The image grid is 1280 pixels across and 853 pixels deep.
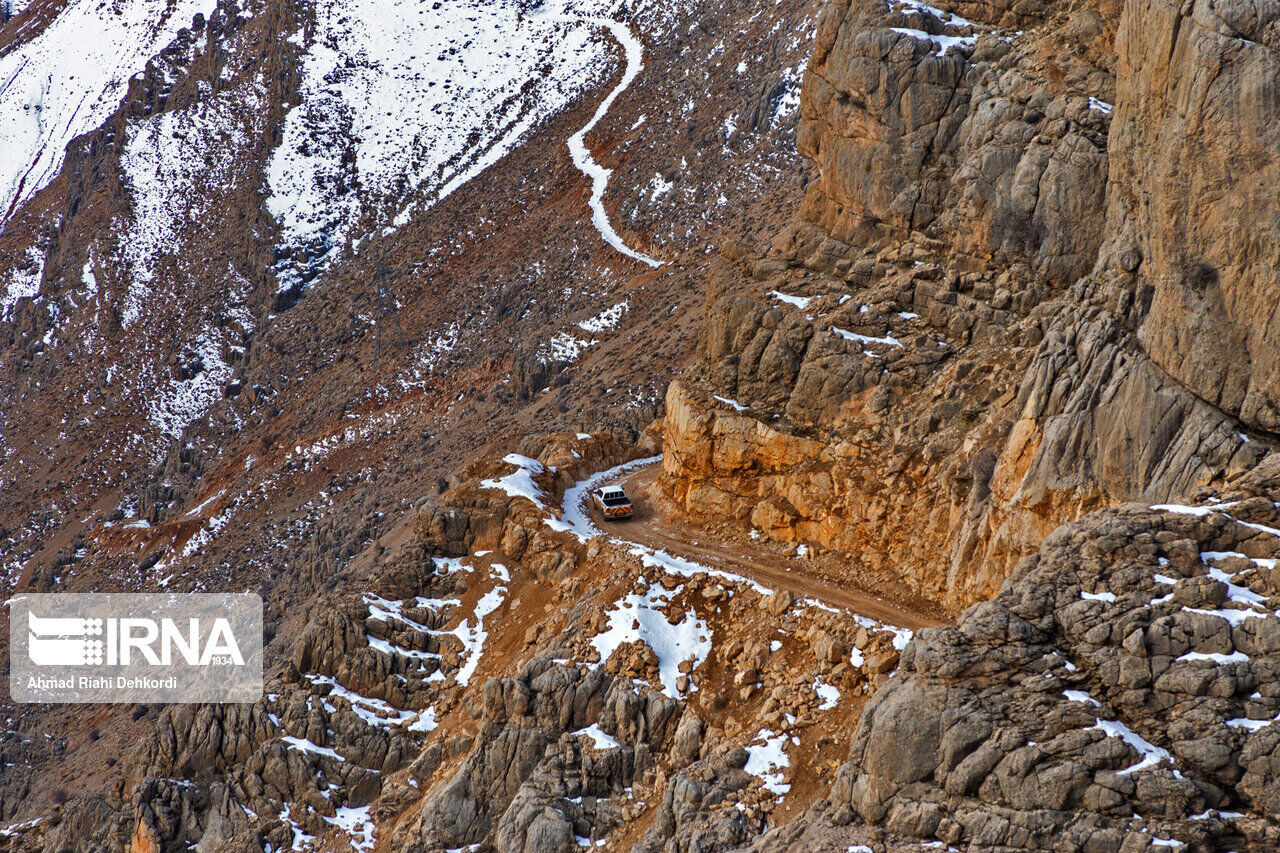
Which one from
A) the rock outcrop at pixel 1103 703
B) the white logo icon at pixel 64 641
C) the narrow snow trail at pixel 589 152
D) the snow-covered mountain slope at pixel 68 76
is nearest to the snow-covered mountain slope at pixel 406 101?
the narrow snow trail at pixel 589 152

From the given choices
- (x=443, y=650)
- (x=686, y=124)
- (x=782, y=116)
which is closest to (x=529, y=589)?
(x=443, y=650)

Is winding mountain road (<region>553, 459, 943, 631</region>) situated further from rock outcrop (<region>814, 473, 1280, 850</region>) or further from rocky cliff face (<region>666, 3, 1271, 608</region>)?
rock outcrop (<region>814, 473, 1280, 850</region>)

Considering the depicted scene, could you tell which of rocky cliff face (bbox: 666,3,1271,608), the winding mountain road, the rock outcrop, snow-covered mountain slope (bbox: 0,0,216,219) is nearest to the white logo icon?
the winding mountain road

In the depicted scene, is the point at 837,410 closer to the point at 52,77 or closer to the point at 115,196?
the point at 115,196

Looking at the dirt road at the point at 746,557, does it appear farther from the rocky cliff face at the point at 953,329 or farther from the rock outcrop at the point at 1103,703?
the rock outcrop at the point at 1103,703

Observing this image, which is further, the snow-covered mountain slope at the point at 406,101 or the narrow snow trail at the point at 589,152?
the snow-covered mountain slope at the point at 406,101

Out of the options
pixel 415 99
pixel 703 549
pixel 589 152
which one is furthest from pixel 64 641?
pixel 415 99
